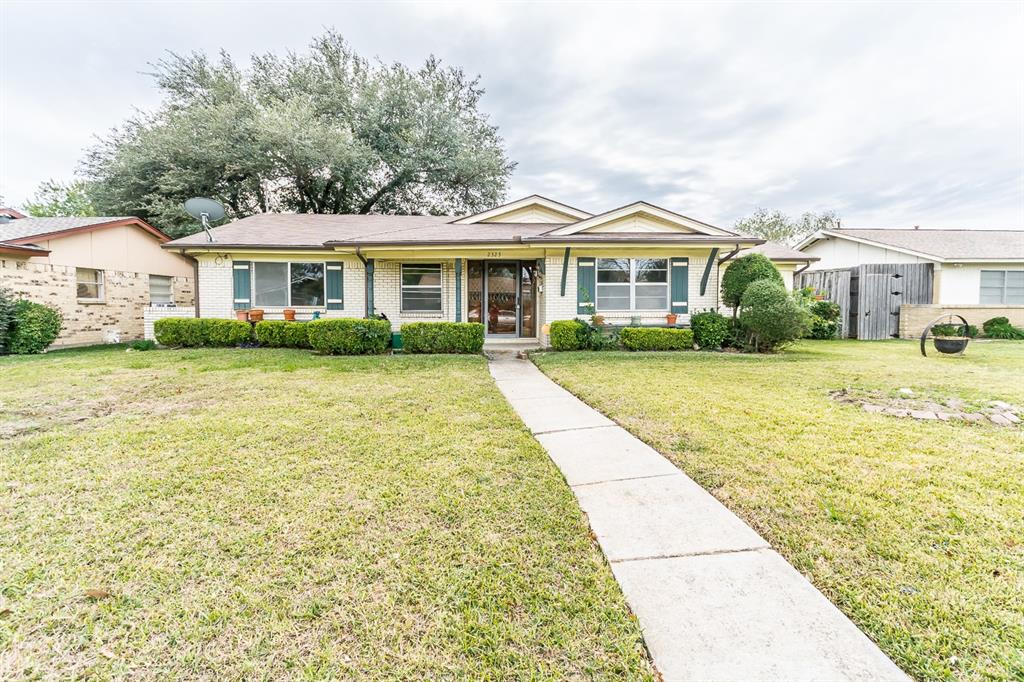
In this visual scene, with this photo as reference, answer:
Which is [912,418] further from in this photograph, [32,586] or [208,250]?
[208,250]

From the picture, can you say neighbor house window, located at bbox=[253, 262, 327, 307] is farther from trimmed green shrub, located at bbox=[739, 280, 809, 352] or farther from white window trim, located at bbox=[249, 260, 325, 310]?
trimmed green shrub, located at bbox=[739, 280, 809, 352]

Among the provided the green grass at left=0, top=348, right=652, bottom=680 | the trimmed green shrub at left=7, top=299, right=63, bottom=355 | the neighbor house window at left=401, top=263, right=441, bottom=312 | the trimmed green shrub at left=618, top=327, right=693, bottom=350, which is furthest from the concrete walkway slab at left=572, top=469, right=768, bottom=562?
the trimmed green shrub at left=7, top=299, right=63, bottom=355

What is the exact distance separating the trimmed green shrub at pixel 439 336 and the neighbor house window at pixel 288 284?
3.99 meters

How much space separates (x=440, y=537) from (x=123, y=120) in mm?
25100

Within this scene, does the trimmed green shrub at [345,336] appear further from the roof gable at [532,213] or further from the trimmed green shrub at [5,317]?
the trimmed green shrub at [5,317]

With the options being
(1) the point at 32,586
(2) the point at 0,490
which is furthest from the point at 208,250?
(1) the point at 32,586

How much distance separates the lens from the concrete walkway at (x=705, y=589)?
1596 millimetres

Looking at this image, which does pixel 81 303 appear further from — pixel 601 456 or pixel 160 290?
pixel 601 456

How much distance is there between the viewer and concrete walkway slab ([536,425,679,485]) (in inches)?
133

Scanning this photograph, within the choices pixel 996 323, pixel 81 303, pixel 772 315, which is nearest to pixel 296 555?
pixel 772 315

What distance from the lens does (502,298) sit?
13.0 meters

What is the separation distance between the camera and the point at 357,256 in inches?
490

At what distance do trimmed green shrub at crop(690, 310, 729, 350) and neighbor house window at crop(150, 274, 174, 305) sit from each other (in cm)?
1716

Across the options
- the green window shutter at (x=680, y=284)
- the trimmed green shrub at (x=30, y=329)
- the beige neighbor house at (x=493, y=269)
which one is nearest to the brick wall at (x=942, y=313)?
the beige neighbor house at (x=493, y=269)
